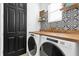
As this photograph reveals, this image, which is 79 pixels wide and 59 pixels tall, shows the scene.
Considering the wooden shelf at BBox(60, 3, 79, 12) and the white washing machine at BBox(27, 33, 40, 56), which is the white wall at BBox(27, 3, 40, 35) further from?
the wooden shelf at BBox(60, 3, 79, 12)

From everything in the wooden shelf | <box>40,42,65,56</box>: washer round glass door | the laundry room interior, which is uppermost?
the wooden shelf

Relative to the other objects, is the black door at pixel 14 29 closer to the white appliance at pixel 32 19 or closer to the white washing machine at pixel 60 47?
the white appliance at pixel 32 19

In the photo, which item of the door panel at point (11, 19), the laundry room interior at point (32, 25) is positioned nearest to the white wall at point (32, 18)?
the laundry room interior at point (32, 25)

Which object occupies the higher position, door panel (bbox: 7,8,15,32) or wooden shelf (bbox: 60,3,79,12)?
wooden shelf (bbox: 60,3,79,12)

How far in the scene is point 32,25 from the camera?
4.19 feet

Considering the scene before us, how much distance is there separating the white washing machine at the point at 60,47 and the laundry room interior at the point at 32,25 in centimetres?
1

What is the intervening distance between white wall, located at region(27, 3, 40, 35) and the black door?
6cm

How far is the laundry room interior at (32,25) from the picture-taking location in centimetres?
116

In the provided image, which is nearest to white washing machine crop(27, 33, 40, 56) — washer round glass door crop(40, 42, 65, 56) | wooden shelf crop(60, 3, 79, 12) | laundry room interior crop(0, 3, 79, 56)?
laundry room interior crop(0, 3, 79, 56)

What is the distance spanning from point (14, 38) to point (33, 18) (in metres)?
0.36

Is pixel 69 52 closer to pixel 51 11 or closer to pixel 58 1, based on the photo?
pixel 58 1

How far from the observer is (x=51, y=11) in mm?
1317

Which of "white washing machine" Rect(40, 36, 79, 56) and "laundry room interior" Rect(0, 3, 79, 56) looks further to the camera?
"laundry room interior" Rect(0, 3, 79, 56)

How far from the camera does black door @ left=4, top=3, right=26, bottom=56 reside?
1.28 metres
